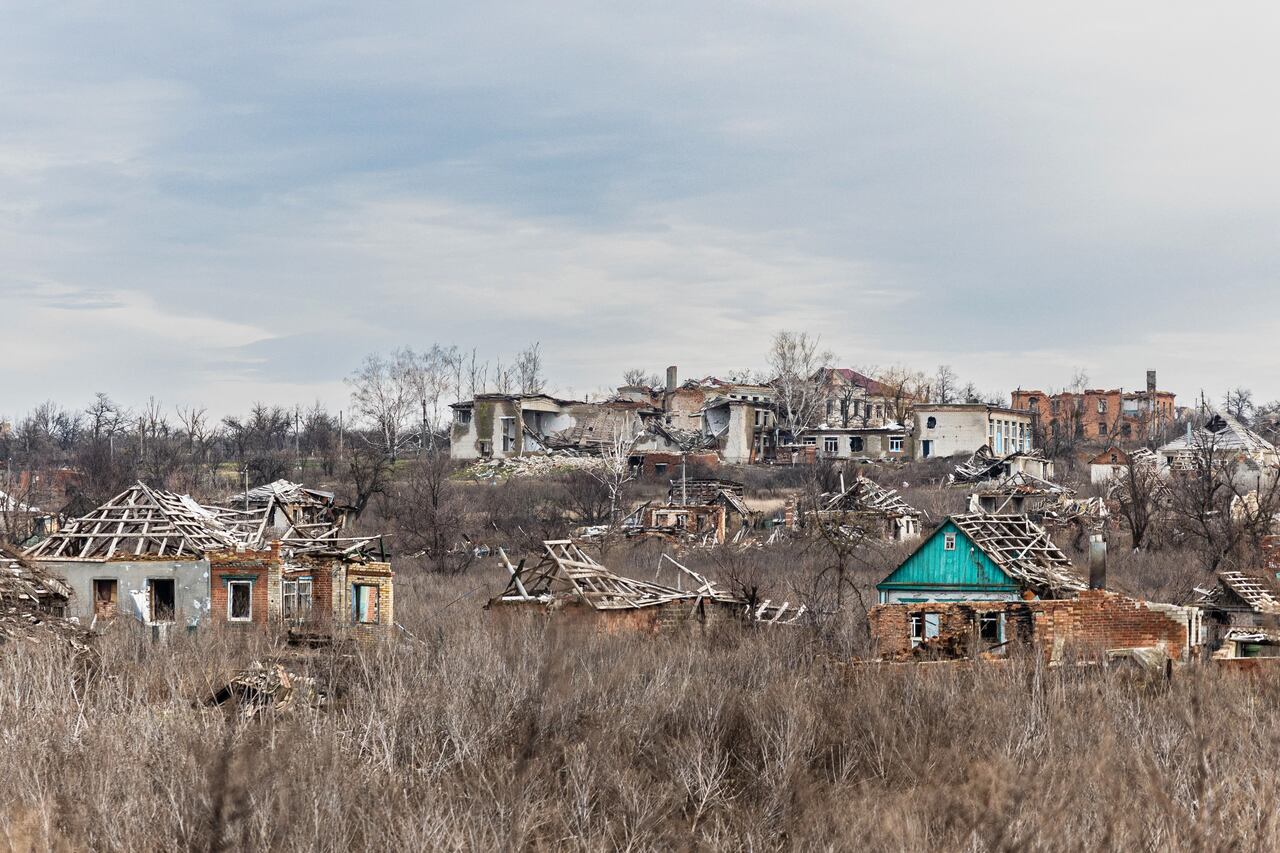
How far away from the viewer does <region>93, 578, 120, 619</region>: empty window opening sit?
2648cm

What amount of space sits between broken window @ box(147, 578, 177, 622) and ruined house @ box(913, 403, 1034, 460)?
162 feet

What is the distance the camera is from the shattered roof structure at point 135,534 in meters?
27.1

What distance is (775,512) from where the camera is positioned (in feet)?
177

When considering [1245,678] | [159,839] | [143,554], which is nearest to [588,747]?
[159,839]

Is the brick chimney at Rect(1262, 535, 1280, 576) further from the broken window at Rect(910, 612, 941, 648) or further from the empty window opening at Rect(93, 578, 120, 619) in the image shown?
the empty window opening at Rect(93, 578, 120, 619)

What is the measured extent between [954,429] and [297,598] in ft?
160

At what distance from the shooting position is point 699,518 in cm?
4903

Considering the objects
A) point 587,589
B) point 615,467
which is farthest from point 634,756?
point 615,467

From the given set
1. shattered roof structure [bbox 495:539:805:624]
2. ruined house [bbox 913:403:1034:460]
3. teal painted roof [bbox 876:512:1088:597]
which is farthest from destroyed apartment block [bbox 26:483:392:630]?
ruined house [bbox 913:403:1034:460]

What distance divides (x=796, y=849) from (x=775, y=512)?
43.2 metres

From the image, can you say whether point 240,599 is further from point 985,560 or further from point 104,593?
point 985,560

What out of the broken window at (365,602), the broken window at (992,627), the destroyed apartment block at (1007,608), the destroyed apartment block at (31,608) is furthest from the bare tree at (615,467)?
the destroyed apartment block at (31,608)

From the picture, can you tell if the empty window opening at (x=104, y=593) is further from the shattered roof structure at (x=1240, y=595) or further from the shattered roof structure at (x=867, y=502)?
the shattered roof structure at (x=867, y=502)

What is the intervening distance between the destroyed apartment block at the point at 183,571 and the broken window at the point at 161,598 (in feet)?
0.06
